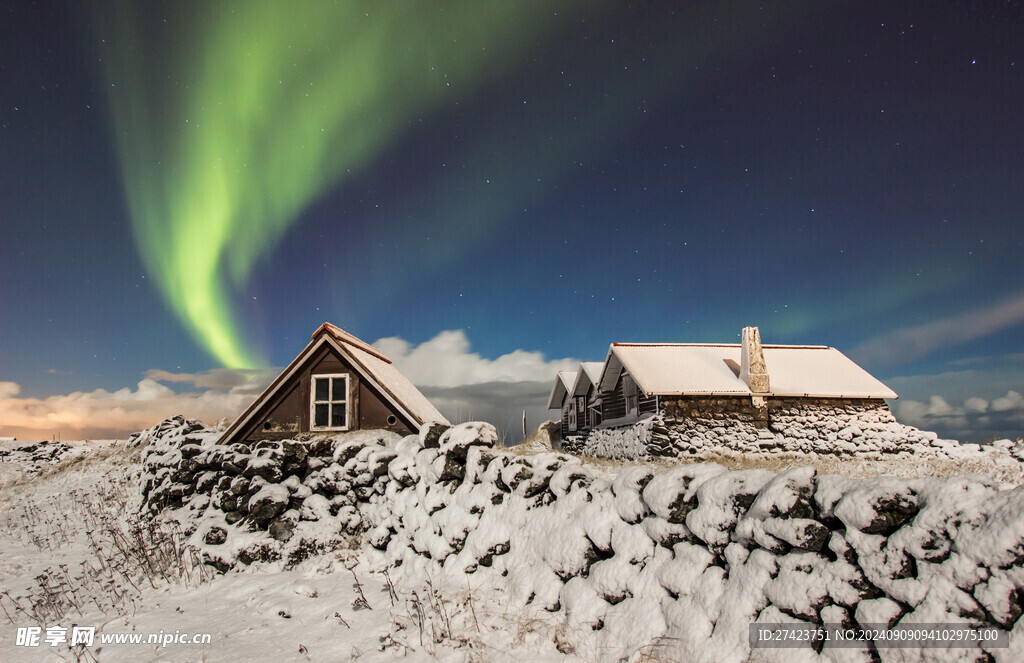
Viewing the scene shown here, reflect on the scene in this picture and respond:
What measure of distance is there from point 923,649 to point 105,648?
7.14m

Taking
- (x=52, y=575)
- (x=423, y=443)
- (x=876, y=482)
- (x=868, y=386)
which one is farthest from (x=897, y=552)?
(x=868, y=386)

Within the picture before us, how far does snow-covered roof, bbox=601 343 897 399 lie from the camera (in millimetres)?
19922

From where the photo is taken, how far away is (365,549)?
7320mm

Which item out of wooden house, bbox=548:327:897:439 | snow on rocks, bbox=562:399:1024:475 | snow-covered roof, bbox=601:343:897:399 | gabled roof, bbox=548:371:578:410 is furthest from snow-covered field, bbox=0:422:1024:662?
gabled roof, bbox=548:371:578:410

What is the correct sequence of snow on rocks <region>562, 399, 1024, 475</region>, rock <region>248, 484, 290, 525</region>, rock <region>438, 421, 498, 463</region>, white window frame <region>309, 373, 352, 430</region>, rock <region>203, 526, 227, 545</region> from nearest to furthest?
rock <region>438, 421, 498, 463</region>, rock <region>203, 526, 227, 545</region>, rock <region>248, 484, 290, 525</region>, white window frame <region>309, 373, 352, 430</region>, snow on rocks <region>562, 399, 1024, 475</region>

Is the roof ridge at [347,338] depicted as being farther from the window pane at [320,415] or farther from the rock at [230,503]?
the rock at [230,503]

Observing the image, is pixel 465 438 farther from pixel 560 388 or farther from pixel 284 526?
pixel 560 388

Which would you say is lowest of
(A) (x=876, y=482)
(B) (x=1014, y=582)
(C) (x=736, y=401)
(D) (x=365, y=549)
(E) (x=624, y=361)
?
(D) (x=365, y=549)

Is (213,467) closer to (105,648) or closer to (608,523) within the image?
(105,648)

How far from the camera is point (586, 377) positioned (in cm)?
2939

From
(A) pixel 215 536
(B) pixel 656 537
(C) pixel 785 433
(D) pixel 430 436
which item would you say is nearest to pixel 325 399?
→ (A) pixel 215 536

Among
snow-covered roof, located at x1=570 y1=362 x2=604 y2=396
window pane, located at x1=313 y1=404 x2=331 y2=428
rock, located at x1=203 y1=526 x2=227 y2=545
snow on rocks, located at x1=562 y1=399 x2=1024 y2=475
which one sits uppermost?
snow-covered roof, located at x1=570 y1=362 x2=604 y2=396

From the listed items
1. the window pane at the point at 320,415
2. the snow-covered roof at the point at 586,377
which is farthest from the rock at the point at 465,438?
the snow-covered roof at the point at 586,377

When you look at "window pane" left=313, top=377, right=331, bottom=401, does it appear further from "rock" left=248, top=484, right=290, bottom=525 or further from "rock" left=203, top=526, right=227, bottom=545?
"rock" left=203, top=526, right=227, bottom=545
